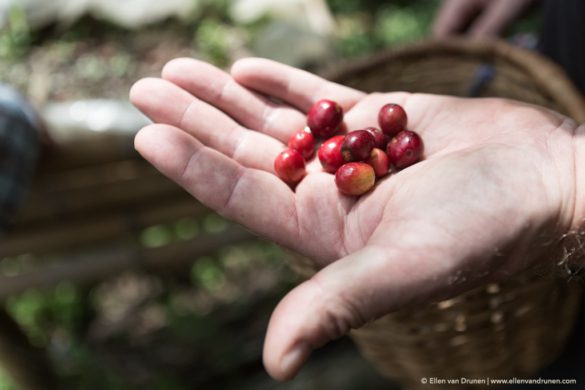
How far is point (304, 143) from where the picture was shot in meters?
2.10

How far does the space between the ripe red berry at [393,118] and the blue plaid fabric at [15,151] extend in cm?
159

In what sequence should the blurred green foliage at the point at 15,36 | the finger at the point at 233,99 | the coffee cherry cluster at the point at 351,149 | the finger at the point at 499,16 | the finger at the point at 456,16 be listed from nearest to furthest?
the coffee cherry cluster at the point at 351,149, the finger at the point at 233,99, the finger at the point at 499,16, the finger at the point at 456,16, the blurred green foliage at the point at 15,36

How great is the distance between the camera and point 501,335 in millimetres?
1870

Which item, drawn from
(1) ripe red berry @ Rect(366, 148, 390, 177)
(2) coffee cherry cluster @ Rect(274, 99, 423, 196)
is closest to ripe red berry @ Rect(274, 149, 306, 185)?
(2) coffee cherry cluster @ Rect(274, 99, 423, 196)

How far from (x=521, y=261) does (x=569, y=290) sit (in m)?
0.53

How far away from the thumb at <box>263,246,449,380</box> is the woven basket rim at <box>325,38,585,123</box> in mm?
918

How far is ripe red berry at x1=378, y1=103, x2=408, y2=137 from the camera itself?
202 centimetres

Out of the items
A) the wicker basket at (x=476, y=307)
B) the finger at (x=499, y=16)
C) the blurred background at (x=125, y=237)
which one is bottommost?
the blurred background at (x=125, y=237)

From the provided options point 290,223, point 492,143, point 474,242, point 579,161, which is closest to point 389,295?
point 474,242

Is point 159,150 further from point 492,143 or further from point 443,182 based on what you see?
point 492,143

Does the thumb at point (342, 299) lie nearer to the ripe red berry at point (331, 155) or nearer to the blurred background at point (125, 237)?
the ripe red berry at point (331, 155)

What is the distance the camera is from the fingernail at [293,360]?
1183 millimetres

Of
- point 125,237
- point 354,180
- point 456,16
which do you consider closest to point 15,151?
point 125,237

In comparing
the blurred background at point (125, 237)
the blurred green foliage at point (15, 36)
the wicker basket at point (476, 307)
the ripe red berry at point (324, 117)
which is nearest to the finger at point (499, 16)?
the wicker basket at point (476, 307)
